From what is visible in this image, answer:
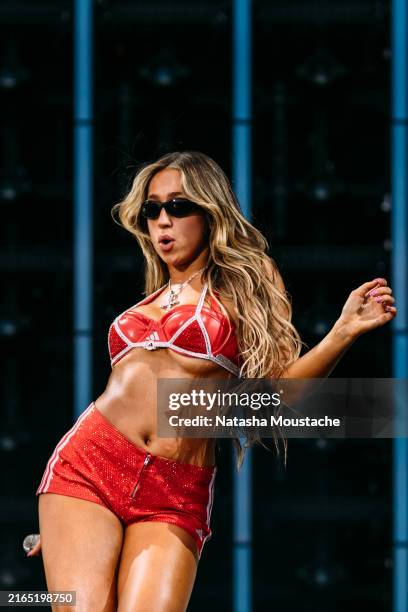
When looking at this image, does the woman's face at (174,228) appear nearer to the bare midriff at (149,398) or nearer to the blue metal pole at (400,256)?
the bare midriff at (149,398)

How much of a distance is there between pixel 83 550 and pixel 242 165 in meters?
2.99

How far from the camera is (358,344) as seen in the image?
5.72m

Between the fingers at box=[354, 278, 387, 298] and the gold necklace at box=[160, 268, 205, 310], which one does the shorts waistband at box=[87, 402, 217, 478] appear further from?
the fingers at box=[354, 278, 387, 298]

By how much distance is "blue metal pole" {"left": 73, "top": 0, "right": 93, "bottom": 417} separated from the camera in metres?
5.47

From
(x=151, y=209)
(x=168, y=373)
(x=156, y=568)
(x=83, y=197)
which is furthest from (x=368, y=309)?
(x=83, y=197)

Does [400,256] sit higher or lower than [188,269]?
higher

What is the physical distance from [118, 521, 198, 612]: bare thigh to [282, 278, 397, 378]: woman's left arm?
0.56 m

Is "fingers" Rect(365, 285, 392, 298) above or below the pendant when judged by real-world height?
below

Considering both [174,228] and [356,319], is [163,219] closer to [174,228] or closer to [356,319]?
[174,228]

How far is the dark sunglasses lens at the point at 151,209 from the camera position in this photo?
3.00 meters

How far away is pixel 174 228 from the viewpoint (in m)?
2.98

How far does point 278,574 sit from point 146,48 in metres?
2.76

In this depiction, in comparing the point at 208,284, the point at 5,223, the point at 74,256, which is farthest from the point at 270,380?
the point at 5,223

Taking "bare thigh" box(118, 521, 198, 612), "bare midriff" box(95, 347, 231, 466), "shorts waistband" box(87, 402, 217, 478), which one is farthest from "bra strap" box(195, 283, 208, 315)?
"bare thigh" box(118, 521, 198, 612)
